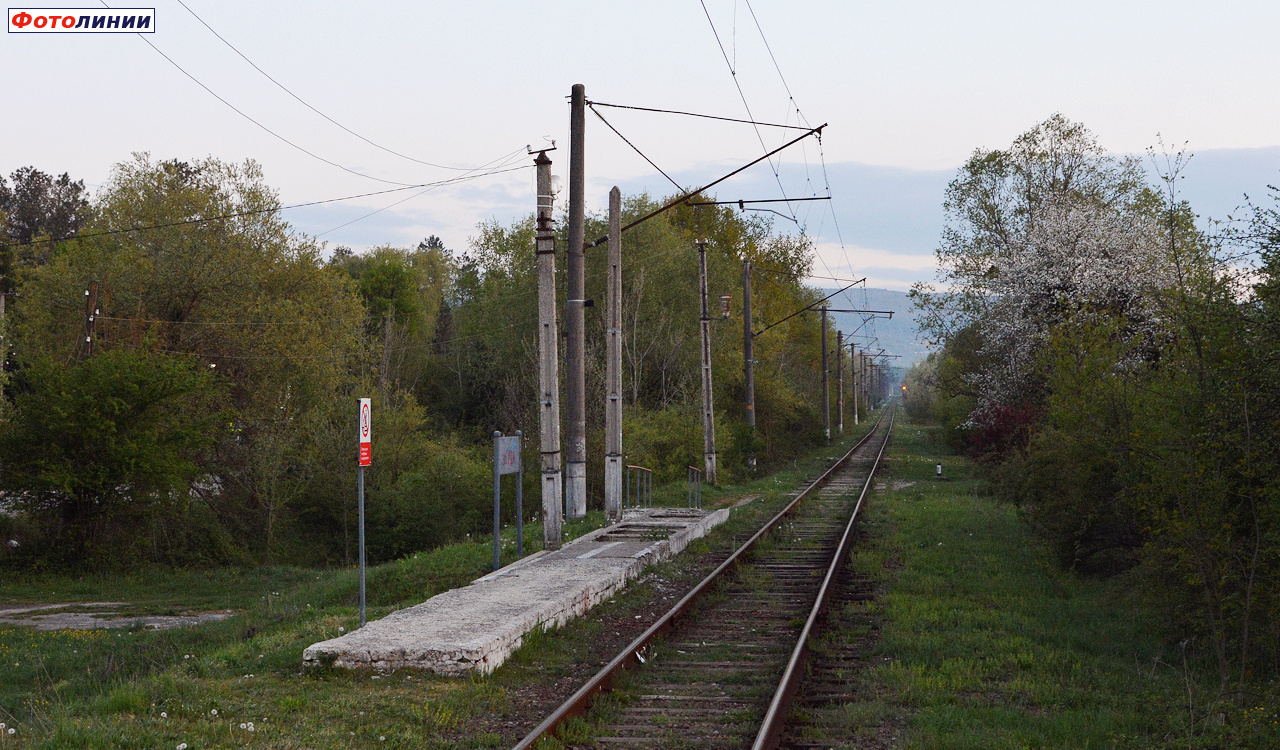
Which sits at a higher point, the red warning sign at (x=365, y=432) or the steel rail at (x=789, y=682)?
the red warning sign at (x=365, y=432)

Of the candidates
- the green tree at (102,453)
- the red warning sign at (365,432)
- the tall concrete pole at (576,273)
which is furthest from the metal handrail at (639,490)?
the red warning sign at (365,432)

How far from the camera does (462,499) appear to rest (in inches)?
1265

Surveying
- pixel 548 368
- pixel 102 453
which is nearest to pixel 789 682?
pixel 548 368

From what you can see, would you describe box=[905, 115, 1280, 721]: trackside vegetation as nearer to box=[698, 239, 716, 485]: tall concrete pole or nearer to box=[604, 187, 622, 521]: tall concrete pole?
box=[604, 187, 622, 521]: tall concrete pole

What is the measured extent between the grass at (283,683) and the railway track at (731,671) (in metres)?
0.56

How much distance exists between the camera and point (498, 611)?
37.0ft

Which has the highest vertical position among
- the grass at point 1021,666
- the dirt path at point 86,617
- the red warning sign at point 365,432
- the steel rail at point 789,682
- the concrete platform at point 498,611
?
the red warning sign at point 365,432

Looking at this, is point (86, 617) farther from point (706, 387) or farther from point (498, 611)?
point (706, 387)

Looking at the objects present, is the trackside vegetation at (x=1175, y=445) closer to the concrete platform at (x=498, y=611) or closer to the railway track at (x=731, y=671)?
the railway track at (x=731, y=671)

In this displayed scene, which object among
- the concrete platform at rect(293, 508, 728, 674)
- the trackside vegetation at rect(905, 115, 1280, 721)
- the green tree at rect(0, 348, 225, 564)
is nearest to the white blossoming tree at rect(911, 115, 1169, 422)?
the trackside vegetation at rect(905, 115, 1280, 721)

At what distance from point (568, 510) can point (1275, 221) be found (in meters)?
14.4

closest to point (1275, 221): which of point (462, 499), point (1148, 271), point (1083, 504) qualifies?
point (1083, 504)

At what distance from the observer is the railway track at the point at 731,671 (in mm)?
7789

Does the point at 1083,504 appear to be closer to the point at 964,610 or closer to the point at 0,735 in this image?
the point at 964,610
